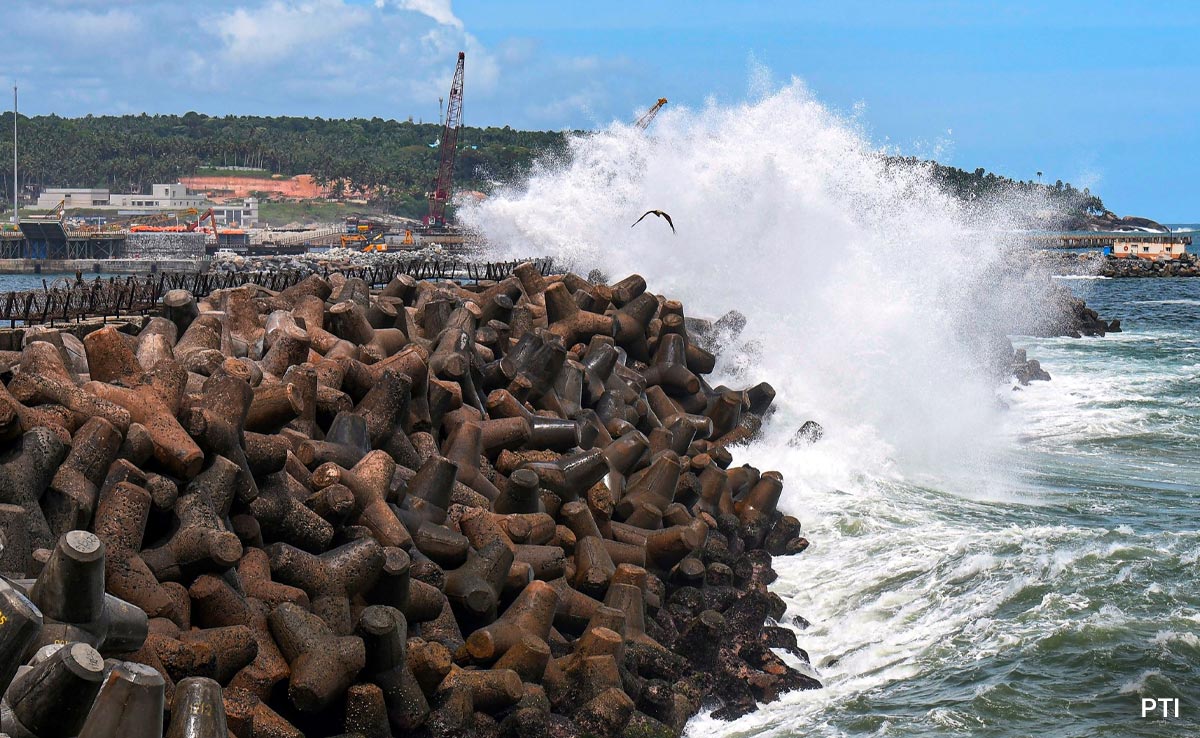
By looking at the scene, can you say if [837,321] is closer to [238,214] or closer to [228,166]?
[238,214]

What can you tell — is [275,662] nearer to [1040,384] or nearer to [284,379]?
[284,379]

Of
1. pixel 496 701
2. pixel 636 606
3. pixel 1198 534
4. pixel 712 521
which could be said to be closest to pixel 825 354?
pixel 1198 534

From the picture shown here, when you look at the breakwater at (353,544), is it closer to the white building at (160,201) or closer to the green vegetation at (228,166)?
the white building at (160,201)

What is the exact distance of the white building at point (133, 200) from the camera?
13425 cm

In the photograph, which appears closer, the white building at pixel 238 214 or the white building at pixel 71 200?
the white building at pixel 238 214

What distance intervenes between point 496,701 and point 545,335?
668 cm

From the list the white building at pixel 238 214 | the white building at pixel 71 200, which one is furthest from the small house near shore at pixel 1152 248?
the white building at pixel 71 200

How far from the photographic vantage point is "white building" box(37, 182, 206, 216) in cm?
13425

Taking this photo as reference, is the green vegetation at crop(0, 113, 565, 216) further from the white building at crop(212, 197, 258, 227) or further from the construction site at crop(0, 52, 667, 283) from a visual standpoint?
the white building at crop(212, 197, 258, 227)

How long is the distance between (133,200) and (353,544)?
445ft

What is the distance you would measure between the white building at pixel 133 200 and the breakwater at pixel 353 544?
127m

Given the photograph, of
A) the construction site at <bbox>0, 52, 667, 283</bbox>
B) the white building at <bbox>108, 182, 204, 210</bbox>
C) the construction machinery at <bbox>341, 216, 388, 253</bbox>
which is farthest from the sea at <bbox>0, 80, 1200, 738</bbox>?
the white building at <bbox>108, 182, 204, 210</bbox>

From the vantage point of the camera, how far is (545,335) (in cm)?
1423

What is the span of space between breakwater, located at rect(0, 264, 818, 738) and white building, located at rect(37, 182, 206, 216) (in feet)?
416
